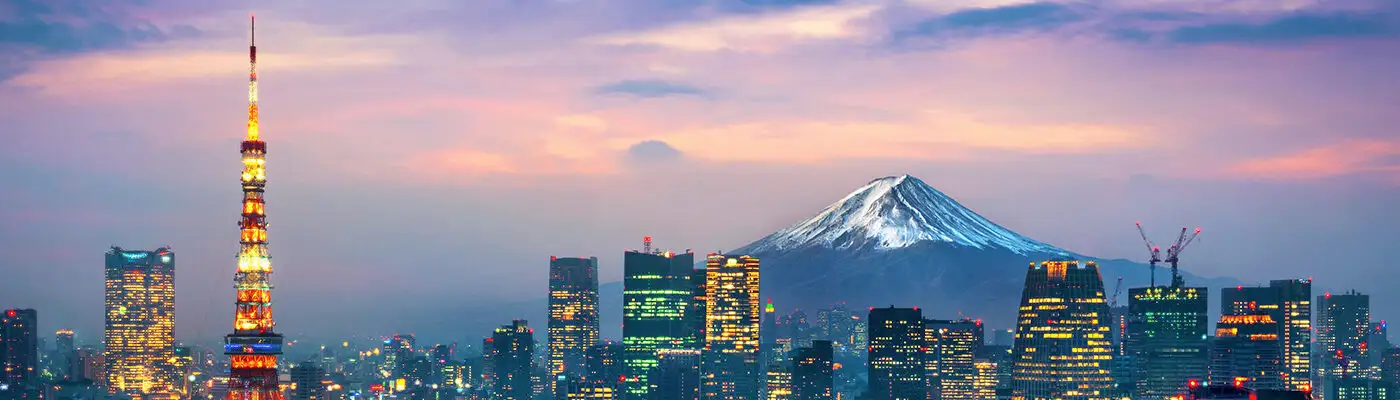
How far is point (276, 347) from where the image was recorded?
3925 inches

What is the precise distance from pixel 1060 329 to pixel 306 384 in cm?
7153

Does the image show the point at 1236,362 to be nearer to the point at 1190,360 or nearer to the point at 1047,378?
the point at 1190,360

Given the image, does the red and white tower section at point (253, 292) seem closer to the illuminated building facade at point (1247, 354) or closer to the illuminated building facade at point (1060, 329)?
the illuminated building facade at point (1060, 329)

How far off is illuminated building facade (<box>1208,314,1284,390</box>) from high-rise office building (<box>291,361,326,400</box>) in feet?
255

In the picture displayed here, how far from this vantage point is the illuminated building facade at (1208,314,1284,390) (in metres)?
173

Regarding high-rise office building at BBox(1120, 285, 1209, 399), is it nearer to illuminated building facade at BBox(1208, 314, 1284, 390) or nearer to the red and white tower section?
illuminated building facade at BBox(1208, 314, 1284, 390)

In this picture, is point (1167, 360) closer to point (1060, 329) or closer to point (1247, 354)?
point (1247, 354)

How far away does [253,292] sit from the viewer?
98.2m

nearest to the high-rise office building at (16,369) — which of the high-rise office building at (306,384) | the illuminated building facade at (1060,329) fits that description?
the high-rise office building at (306,384)

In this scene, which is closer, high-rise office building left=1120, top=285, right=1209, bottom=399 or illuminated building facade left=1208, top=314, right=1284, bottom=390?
illuminated building facade left=1208, top=314, right=1284, bottom=390

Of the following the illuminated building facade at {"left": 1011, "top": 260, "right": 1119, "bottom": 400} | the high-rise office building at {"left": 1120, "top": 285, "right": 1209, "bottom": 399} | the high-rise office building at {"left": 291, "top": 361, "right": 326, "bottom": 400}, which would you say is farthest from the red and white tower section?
the high-rise office building at {"left": 1120, "top": 285, "right": 1209, "bottom": 399}

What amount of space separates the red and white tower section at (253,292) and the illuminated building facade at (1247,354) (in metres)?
90.8

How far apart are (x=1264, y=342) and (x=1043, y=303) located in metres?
40.8

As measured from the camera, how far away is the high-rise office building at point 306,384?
186 m
